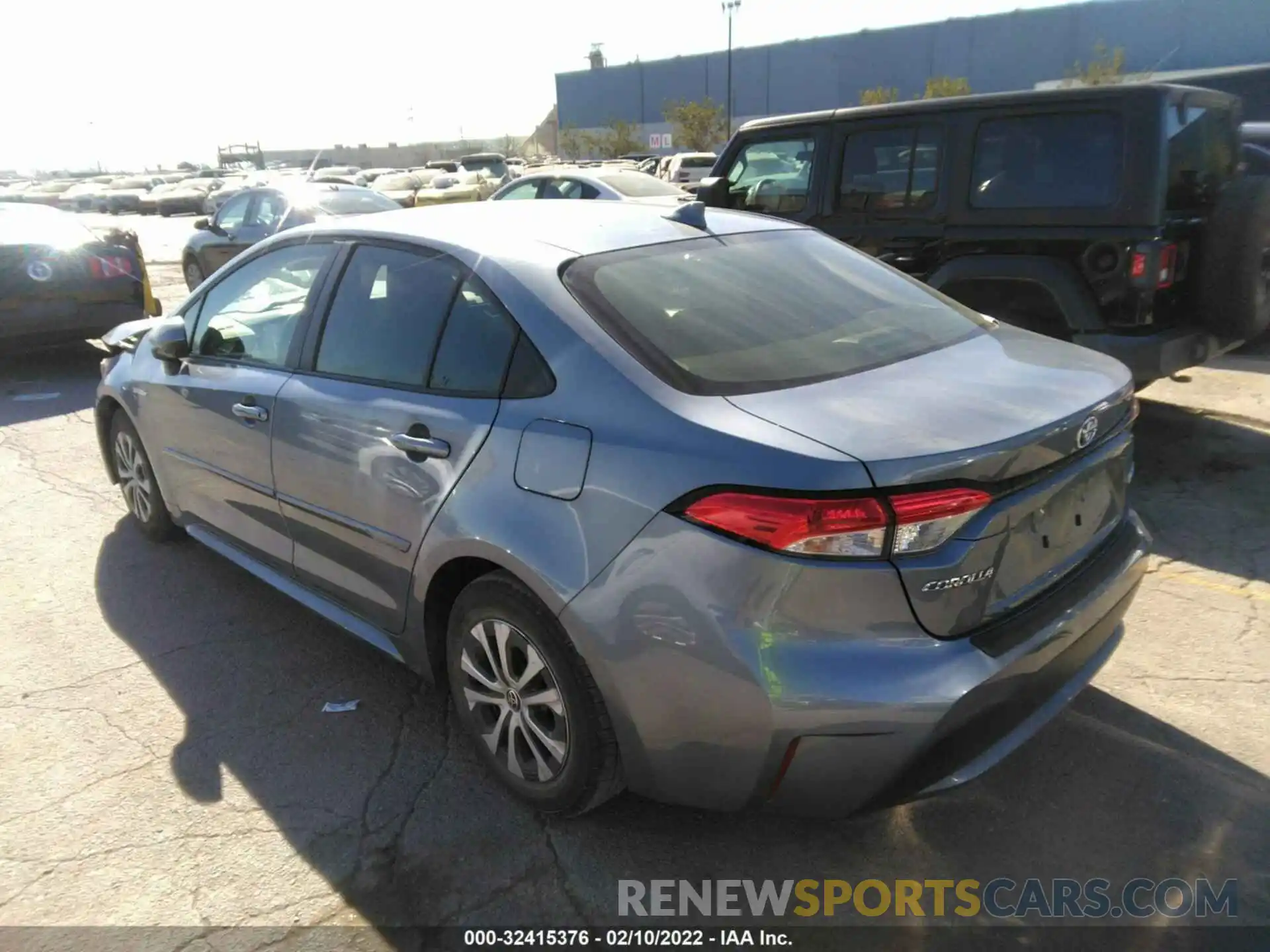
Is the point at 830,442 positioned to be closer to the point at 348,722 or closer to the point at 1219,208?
the point at 348,722

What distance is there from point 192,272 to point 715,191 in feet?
30.3

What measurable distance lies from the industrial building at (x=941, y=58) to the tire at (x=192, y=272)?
50612 millimetres

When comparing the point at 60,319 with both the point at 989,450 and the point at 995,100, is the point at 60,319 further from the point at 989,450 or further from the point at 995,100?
the point at 989,450

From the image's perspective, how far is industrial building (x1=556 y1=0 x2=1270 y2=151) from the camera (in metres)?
49.3

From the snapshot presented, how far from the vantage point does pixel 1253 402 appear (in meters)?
6.54

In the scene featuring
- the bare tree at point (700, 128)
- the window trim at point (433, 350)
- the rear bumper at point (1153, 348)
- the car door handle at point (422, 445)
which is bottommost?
the rear bumper at point (1153, 348)

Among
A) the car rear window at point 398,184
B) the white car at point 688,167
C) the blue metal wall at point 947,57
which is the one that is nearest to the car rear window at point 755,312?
the white car at point 688,167

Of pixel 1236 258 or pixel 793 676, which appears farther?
pixel 1236 258

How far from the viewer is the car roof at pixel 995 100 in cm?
501

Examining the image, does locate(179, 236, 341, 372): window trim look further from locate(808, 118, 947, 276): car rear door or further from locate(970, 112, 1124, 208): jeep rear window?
locate(970, 112, 1124, 208): jeep rear window

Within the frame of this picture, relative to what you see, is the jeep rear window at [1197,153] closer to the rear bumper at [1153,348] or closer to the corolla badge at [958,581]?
the rear bumper at [1153,348]

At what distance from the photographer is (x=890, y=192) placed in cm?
595

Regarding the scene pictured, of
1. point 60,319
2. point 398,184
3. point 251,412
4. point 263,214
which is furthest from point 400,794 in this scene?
point 398,184

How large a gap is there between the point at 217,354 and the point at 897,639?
10.1 feet
